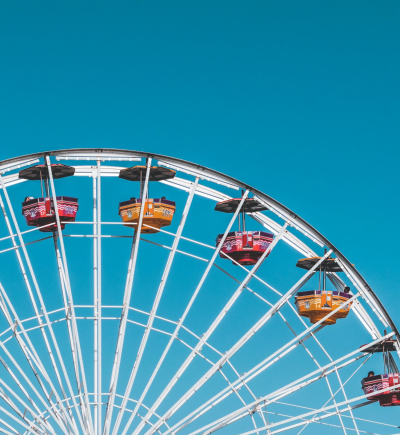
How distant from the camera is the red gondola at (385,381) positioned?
24234 millimetres

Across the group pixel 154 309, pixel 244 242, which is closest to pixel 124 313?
pixel 154 309

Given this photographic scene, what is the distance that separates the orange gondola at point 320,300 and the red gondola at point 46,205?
653cm

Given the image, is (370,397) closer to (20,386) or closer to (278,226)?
(278,226)

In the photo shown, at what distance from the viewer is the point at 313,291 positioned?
24.7 metres

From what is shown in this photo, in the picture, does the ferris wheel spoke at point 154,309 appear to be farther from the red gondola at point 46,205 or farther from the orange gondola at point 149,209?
the red gondola at point 46,205

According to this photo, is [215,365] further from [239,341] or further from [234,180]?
[234,180]

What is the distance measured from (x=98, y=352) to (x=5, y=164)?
5.32 m

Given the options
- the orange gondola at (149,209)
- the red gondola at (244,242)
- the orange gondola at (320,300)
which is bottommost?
the orange gondola at (320,300)

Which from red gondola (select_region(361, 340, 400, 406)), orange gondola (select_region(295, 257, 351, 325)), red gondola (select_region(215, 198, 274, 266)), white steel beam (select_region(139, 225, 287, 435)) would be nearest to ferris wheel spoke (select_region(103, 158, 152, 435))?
white steel beam (select_region(139, 225, 287, 435))

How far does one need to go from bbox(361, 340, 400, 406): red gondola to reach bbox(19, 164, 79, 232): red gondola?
29.0ft

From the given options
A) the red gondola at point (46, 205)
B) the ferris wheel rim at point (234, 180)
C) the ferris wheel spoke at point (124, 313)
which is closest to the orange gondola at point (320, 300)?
the ferris wheel rim at point (234, 180)

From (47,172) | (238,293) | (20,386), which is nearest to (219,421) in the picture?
(238,293)

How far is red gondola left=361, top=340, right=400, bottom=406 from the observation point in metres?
24.2

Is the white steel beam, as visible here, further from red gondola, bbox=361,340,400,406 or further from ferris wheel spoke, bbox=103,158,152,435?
red gondola, bbox=361,340,400,406
